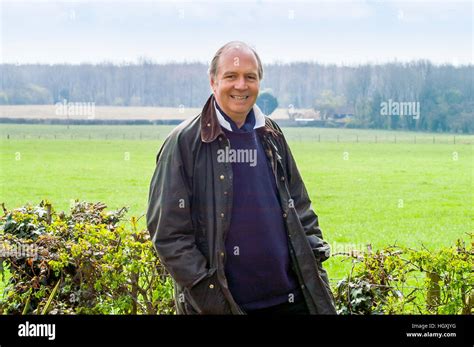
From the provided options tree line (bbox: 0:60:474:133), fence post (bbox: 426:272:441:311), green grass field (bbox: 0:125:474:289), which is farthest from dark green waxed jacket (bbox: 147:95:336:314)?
green grass field (bbox: 0:125:474:289)

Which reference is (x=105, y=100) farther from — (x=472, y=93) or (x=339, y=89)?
(x=472, y=93)

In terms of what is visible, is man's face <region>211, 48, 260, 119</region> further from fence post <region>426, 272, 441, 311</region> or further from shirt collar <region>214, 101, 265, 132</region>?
fence post <region>426, 272, 441, 311</region>

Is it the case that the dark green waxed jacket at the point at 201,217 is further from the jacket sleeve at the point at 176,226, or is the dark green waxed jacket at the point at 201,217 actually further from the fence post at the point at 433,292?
the fence post at the point at 433,292

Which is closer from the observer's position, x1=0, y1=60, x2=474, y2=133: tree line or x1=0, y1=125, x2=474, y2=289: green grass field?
x1=0, y1=60, x2=474, y2=133: tree line

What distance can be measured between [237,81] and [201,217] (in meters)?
0.52

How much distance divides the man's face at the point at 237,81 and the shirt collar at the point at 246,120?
2 cm

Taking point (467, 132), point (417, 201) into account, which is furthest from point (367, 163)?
point (467, 132)

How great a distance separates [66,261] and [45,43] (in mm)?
3738

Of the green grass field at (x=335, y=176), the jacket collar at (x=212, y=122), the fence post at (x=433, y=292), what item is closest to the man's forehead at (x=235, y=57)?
the jacket collar at (x=212, y=122)

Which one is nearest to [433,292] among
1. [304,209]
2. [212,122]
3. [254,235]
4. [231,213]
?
[304,209]

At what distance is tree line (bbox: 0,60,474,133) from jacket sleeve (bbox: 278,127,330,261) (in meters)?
2.24

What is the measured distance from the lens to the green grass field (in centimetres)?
986

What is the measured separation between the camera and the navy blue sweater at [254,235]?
9.13 ft

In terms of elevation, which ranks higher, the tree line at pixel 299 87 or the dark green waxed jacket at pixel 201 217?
the tree line at pixel 299 87
